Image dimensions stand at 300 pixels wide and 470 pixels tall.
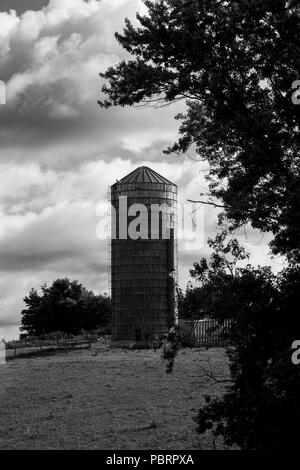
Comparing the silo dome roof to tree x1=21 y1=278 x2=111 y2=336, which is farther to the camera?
tree x1=21 y1=278 x2=111 y2=336

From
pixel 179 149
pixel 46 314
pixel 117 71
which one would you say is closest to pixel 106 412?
pixel 179 149

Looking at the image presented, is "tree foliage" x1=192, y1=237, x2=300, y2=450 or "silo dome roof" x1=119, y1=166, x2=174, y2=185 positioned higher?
"silo dome roof" x1=119, y1=166, x2=174, y2=185

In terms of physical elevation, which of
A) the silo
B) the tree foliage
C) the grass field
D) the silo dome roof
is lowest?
the grass field

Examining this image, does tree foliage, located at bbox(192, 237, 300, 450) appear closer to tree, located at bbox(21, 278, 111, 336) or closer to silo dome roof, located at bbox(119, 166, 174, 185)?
silo dome roof, located at bbox(119, 166, 174, 185)

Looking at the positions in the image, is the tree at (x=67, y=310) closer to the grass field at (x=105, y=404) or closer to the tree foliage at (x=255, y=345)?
the grass field at (x=105, y=404)

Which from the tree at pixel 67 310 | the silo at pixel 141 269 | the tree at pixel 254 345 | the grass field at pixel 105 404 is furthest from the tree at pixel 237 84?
the tree at pixel 67 310

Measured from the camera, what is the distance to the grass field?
21.4m

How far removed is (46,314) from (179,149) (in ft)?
257

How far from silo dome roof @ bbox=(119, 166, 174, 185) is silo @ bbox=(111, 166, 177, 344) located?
1494mm

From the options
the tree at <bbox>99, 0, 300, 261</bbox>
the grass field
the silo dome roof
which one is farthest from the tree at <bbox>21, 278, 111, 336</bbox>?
the tree at <bbox>99, 0, 300, 261</bbox>

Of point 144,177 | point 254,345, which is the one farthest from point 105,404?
point 144,177

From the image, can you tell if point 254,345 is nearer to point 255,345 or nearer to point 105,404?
point 255,345

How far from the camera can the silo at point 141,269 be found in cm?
6050

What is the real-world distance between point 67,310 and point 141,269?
38892 millimetres
